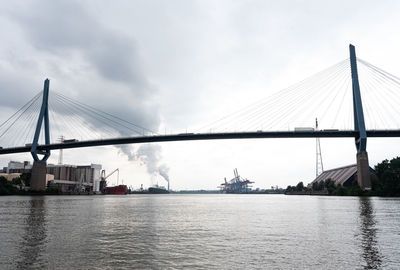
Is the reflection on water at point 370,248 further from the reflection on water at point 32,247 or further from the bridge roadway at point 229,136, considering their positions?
the bridge roadway at point 229,136

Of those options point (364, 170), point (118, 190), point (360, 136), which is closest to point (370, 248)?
point (360, 136)

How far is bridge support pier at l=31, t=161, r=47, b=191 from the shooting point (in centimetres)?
9294

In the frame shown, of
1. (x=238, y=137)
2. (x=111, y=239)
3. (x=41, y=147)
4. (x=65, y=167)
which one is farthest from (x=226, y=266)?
(x=65, y=167)

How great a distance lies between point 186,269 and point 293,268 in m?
3.62

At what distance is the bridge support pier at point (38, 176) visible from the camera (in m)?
92.9

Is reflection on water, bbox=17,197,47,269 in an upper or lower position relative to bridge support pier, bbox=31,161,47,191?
lower

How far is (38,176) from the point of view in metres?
94.4

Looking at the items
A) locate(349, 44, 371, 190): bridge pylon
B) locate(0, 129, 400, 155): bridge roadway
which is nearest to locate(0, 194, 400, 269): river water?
locate(0, 129, 400, 155): bridge roadway

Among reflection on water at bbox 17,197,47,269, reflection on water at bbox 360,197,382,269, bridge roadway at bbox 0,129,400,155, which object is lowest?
reflection on water at bbox 360,197,382,269

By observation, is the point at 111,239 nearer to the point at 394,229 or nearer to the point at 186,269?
the point at 186,269

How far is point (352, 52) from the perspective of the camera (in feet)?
264

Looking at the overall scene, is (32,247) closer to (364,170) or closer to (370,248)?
(370,248)

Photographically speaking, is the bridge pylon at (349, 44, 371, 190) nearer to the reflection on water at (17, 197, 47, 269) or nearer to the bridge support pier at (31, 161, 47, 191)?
the reflection on water at (17, 197, 47, 269)

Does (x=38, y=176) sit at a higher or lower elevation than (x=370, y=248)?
higher
